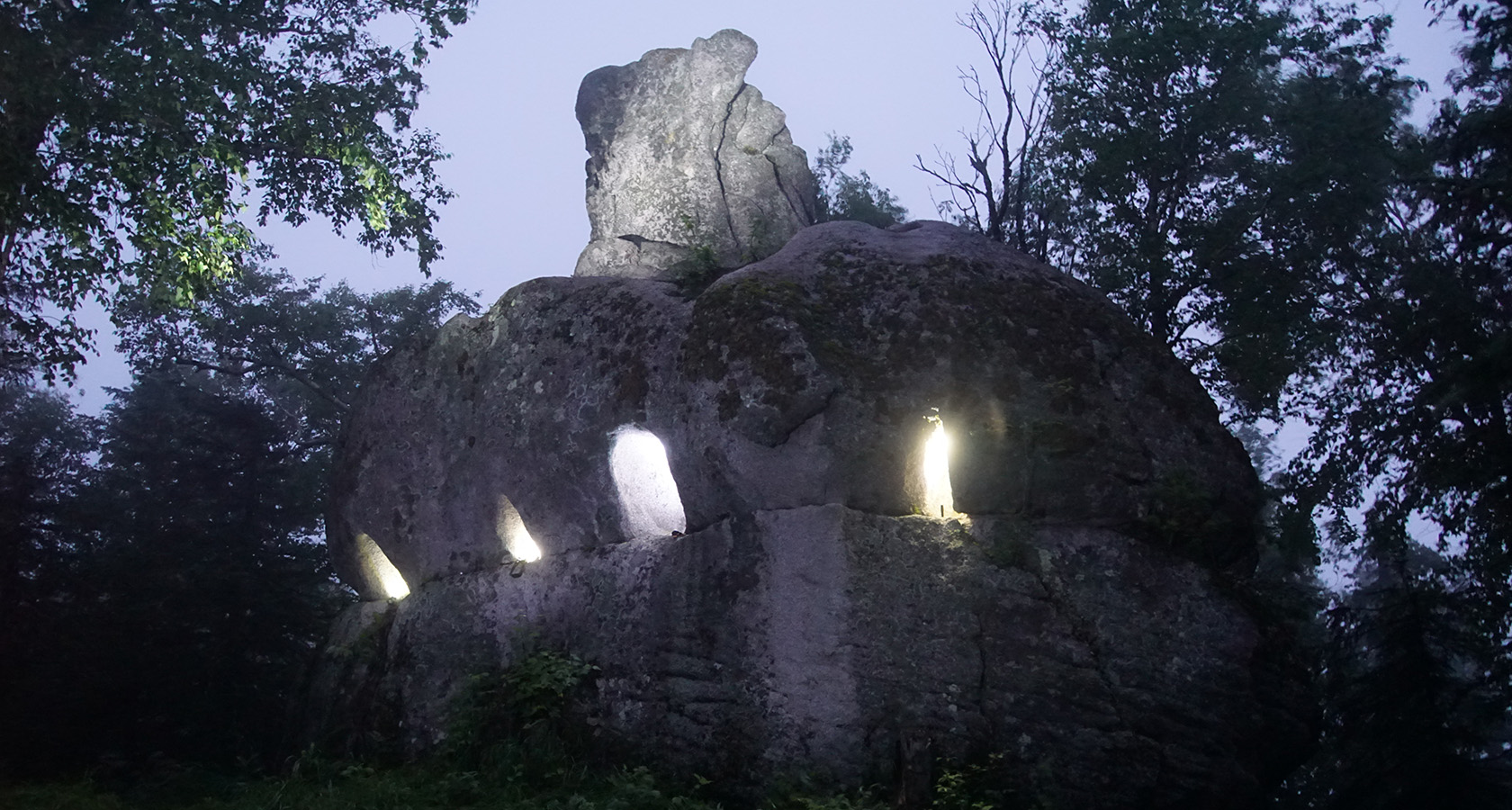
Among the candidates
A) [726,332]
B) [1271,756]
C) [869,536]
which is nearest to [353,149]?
[726,332]

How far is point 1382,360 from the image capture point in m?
16.5

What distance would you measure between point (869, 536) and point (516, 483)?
524cm

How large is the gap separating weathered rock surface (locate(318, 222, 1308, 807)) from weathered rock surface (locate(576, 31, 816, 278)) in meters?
4.98

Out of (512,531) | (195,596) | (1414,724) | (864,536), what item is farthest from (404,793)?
(1414,724)

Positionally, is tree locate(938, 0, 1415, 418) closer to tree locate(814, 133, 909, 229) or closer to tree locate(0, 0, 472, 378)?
tree locate(814, 133, 909, 229)

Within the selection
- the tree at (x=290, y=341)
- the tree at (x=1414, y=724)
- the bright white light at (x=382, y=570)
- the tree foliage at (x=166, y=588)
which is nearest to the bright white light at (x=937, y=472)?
the tree at (x=1414, y=724)

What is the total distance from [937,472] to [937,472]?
12 millimetres

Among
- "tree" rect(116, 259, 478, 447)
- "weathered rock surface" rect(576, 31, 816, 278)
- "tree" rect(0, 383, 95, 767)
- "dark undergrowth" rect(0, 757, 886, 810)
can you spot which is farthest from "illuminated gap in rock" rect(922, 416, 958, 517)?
"tree" rect(116, 259, 478, 447)

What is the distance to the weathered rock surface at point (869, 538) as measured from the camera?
10398 millimetres

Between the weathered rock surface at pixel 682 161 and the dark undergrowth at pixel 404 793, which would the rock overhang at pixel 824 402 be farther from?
the weathered rock surface at pixel 682 161

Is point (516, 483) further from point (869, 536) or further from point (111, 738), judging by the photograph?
point (111, 738)

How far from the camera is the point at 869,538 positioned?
35.9 ft

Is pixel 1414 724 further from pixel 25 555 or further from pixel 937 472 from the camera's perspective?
pixel 25 555

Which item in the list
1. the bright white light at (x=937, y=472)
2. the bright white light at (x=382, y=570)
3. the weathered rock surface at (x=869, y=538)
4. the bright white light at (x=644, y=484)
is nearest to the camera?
the weathered rock surface at (x=869, y=538)
